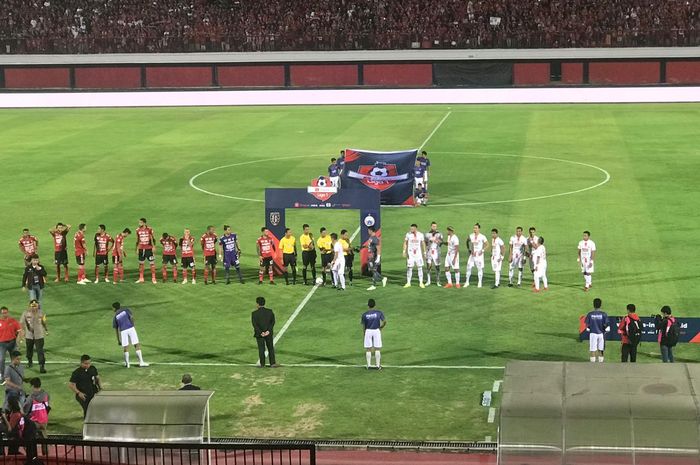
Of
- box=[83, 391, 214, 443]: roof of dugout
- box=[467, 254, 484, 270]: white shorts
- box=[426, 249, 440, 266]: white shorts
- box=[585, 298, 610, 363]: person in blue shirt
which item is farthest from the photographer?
box=[426, 249, 440, 266]: white shorts

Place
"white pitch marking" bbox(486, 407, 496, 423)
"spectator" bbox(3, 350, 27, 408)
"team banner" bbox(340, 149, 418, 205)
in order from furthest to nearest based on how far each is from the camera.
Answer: "team banner" bbox(340, 149, 418, 205)
"white pitch marking" bbox(486, 407, 496, 423)
"spectator" bbox(3, 350, 27, 408)

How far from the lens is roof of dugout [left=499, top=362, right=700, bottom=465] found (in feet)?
47.1

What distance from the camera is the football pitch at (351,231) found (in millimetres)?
→ 23219

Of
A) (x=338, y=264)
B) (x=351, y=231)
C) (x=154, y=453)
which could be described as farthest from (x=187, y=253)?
(x=154, y=453)

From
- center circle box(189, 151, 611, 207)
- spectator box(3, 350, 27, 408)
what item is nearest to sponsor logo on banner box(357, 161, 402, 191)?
center circle box(189, 151, 611, 207)

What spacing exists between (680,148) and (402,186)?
17.9 m

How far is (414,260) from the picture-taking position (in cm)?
3041

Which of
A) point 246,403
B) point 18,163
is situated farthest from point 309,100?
point 246,403

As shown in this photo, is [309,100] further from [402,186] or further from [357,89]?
[402,186]

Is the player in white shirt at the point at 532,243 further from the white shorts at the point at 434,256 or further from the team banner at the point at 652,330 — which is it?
the team banner at the point at 652,330

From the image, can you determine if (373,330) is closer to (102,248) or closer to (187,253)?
(187,253)

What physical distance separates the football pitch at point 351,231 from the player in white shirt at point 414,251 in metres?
0.60

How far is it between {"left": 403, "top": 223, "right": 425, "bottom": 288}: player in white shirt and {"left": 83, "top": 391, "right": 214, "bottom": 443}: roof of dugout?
13.4 metres

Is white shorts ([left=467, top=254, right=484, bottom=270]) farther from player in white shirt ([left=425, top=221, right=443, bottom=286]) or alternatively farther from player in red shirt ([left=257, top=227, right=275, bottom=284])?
player in red shirt ([left=257, top=227, right=275, bottom=284])
